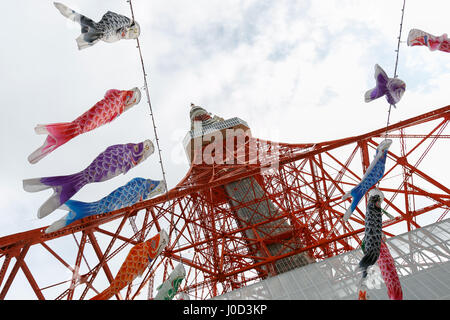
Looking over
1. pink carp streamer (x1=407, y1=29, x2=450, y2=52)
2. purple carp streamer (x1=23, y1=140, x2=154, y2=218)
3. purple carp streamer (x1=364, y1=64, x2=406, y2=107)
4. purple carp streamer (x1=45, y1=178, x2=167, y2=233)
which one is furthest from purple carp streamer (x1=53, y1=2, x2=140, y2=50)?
pink carp streamer (x1=407, y1=29, x2=450, y2=52)

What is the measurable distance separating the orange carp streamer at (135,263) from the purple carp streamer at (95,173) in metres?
1.93

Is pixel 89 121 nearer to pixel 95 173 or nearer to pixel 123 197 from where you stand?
pixel 95 173

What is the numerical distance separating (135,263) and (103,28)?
17.1 feet

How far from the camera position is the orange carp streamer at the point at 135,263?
7695mm

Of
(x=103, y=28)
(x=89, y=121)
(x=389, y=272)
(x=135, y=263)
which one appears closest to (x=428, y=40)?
(x=389, y=272)

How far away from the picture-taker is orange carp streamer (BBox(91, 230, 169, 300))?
770 centimetres

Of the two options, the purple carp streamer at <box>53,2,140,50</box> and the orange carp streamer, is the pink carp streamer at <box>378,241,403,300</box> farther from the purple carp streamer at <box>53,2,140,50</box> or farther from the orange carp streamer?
the purple carp streamer at <box>53,2,140,50</box>

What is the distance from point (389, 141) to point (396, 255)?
394 cm

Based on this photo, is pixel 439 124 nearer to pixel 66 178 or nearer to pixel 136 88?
pixel 136 88

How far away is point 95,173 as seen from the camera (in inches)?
267

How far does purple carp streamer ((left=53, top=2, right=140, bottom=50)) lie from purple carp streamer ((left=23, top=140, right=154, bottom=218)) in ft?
7.43
